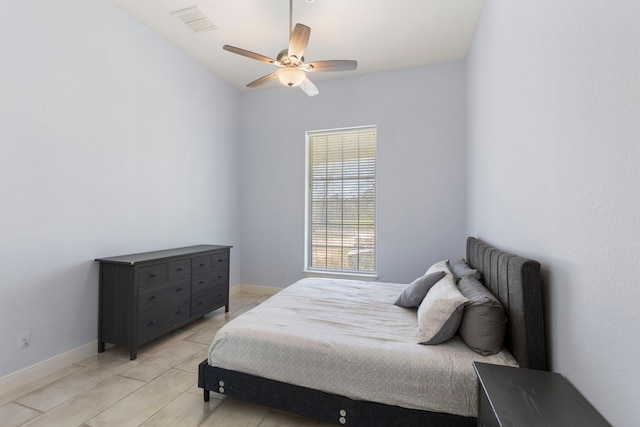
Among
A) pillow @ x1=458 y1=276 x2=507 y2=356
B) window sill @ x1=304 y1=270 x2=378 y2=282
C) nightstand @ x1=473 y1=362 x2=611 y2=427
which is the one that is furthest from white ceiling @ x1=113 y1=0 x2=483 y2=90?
nightstand @ x1=473 y1=362 x2=611 y2=427

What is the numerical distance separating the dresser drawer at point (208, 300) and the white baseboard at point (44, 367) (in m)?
0.93

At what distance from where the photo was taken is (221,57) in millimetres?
3832

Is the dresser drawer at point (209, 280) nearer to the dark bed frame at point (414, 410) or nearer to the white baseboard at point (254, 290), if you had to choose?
the white baseboard at point (254, 290)

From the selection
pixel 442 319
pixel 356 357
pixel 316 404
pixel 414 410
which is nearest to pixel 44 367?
pixel 316 404

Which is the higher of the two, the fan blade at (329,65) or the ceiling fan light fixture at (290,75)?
the fan blade at (329,65)

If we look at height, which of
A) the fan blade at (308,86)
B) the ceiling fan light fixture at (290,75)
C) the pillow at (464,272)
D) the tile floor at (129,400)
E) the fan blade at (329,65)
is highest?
the fan blade at (329,65)

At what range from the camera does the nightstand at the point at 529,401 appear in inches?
36.1

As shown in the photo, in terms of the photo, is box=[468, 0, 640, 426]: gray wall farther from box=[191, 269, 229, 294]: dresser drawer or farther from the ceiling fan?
box=[191, 269, 229, 294]: dresser drawer

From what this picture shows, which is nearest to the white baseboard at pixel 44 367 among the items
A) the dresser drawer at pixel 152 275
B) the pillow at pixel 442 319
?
the dresser drawer at pixel 152 275

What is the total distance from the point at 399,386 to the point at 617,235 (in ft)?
3.89

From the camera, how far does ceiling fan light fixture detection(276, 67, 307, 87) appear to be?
2.48 metres

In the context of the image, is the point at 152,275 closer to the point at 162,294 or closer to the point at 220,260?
the point at 162,294

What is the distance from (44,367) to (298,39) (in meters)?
3.36

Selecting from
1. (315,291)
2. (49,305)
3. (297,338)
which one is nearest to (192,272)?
(49,305)
